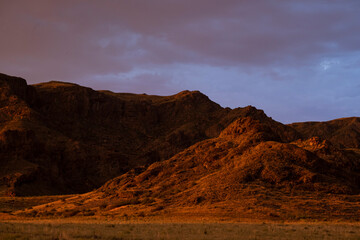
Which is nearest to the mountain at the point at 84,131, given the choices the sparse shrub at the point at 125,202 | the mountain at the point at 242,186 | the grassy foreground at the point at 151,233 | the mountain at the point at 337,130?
the mountain at the point at 337,130

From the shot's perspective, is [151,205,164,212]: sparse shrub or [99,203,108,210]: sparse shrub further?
[99,203,108,210]: sparse shrub

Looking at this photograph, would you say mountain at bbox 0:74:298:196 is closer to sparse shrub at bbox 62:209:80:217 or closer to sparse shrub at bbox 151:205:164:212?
sparse shrub at bbox 62:209:80:217

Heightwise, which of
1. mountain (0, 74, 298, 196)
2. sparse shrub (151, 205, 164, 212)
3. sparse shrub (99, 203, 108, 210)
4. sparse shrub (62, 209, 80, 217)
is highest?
mountain (0, 74, 298, 196)

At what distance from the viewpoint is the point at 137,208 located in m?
47.7

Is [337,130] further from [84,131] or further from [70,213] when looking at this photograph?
[70,213]

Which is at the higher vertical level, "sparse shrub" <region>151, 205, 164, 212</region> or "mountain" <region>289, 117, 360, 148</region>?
"mountain" <region>289, 117, 360, 148</region>

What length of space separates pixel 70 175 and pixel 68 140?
9.97 m

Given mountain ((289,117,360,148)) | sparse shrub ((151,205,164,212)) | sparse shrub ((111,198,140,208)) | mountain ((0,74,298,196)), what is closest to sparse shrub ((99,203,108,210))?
sparse shrub ((111,198,140,208))

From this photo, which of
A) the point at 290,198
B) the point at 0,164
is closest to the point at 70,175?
the point at 0,164

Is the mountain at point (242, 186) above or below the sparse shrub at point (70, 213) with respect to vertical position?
above

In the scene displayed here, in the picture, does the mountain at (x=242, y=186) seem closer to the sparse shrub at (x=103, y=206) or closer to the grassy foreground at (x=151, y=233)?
the sparse shrub at (x=103, y=206)

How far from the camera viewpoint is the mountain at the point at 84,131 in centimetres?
9362

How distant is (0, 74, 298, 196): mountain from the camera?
93625 millimetres

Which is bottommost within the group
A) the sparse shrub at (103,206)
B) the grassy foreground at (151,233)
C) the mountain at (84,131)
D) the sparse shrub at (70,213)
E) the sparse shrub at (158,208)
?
the sparse shrub at (70,213)
